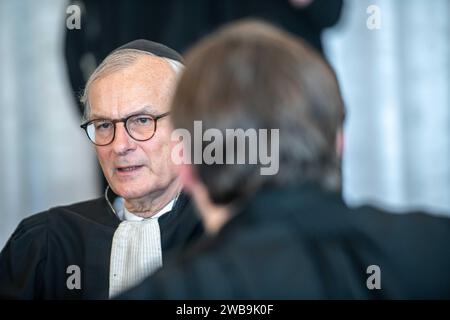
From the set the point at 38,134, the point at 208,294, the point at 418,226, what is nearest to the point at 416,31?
the point at 38,134

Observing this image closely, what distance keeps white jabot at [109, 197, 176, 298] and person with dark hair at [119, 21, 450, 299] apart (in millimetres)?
488

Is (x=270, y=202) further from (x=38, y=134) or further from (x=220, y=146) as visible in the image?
(x=38, y=134)

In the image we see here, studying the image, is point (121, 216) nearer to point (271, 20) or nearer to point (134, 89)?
point (134, 89)

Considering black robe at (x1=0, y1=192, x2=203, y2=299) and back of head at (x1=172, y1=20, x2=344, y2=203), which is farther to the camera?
black robe at (x1=0, y1=192, x2=203, y2=299)

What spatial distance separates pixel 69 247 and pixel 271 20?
1.26m

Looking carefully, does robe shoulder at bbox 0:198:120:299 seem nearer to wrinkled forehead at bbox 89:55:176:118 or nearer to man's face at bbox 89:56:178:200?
man's face at bbox 89:56:178:200

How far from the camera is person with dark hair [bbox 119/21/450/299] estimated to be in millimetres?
1142

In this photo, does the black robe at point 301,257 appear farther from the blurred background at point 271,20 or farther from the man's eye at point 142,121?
the blurred background at point 271,20

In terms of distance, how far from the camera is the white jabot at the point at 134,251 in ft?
5.57

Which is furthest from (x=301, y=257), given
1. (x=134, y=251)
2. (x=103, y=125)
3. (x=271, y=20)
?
(x=271, y=20)

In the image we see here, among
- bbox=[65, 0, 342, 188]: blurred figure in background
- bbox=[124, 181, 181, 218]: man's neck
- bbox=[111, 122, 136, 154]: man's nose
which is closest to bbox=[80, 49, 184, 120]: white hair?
bbox=[111, 122, 136, 154]: man's nose
